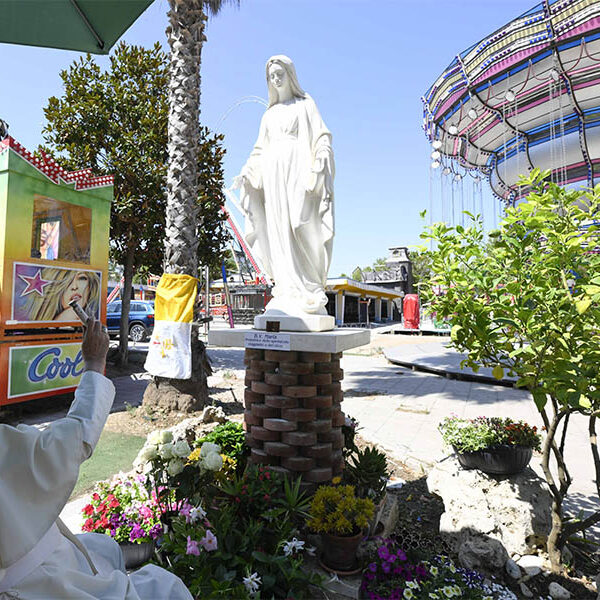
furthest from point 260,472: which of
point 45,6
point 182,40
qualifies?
point 182,40

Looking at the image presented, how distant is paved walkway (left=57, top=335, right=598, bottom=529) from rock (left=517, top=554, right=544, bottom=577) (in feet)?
3.82

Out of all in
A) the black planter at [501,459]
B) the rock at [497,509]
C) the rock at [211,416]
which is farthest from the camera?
the rock at [211,416]

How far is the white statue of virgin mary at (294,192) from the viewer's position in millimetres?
3164

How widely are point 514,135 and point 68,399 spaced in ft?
66.8

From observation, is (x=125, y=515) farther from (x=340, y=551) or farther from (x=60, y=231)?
(x=60, y=231)

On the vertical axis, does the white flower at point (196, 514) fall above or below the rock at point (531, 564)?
above

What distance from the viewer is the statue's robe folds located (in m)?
3.17

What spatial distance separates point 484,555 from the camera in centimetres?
250

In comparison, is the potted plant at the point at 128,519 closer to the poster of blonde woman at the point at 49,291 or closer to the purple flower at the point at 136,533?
the purple flower at the point at 136,533

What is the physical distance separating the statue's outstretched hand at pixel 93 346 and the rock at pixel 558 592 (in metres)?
2.91

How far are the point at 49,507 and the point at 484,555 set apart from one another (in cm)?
262

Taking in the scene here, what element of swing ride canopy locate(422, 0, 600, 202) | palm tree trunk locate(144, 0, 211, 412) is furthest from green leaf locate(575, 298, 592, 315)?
swing ride canopy locate(422, 0, 600, 202)

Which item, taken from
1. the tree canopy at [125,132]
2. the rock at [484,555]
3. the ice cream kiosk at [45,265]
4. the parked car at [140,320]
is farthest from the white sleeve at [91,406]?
the parked car at [140,320]

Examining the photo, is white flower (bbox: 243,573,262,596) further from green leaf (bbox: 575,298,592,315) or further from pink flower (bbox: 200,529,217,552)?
green leaf (bbox: 575,298,592,315)
